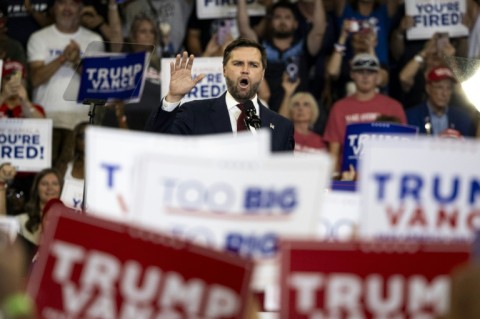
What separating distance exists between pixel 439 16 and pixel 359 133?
284 centimetres

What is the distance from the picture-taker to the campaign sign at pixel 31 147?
11.8m

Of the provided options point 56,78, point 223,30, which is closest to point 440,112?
point 223,30

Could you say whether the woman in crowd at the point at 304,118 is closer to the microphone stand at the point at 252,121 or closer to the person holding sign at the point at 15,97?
the person holding sign at the point at 15,97

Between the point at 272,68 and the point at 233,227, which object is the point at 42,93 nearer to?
the point at 272,68

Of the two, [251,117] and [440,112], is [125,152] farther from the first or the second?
[440,112]

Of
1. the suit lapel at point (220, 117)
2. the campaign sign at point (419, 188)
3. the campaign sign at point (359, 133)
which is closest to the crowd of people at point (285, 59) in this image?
the campaign sign at point (359, 133)

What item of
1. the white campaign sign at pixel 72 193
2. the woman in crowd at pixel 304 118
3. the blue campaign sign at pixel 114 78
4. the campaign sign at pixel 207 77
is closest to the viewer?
the blue campaign sign at pixel 114 78

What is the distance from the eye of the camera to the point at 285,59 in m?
12.6

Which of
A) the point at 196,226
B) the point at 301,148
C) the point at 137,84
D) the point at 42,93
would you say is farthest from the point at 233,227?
the point at 42,93

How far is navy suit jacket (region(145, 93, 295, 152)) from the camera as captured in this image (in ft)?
26.3

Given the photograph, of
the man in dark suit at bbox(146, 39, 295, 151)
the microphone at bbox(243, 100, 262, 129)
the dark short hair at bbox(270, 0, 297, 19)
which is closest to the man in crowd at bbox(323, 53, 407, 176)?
the dark short hair at bbox(270, 0, 297, 19)

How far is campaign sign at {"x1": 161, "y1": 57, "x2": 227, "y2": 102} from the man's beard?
2830 mm

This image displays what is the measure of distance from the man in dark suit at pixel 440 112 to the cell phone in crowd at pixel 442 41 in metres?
0.27

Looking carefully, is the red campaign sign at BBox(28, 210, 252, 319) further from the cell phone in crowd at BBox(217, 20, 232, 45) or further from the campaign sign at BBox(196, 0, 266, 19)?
the campaign sign at BBox(196, 0, 266, 19)
